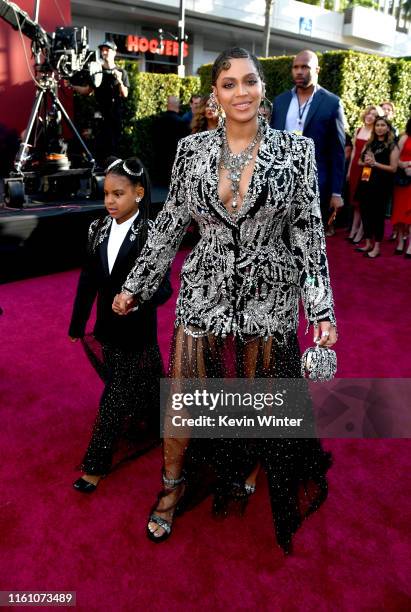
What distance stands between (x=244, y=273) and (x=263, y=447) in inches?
25.9

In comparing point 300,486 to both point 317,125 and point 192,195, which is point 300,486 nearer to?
point 192,195

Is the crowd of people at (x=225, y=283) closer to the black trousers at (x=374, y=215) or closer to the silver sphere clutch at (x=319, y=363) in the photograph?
the silver sphere clutch at (x=319, y=363)

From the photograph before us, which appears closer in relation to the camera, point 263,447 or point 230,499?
point 263,447

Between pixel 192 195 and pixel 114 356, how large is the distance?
2.92 feet

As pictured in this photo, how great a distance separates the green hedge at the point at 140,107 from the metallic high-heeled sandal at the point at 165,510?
8578mm

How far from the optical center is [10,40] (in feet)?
27.1

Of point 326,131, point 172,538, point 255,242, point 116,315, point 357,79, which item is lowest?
point 172,538

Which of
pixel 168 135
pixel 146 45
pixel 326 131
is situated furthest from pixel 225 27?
pixel 326 131

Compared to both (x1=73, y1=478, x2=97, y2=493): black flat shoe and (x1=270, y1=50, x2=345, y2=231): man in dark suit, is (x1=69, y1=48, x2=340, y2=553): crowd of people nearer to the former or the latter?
(x1=73, y1=478, x2=97, y2=493): black flat shoe

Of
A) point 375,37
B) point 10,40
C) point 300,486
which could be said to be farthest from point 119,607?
point 375,37

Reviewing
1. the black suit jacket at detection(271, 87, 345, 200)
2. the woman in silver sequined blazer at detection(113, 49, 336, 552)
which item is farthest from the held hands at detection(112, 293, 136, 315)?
the black suit jacket at detection(271, 87, 345, 200)

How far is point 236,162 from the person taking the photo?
1736mm

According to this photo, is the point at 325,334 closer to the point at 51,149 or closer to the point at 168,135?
the point at 51,149

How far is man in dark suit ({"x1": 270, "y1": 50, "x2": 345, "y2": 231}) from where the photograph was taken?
4078mm
